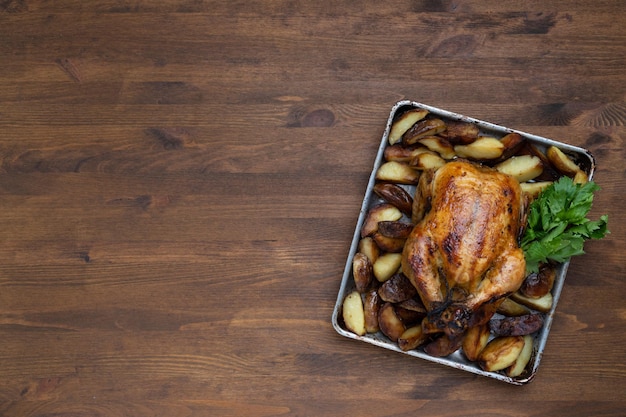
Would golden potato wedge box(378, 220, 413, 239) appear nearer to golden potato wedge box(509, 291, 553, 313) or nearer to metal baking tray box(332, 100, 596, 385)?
metal baking tray box(332, 100, 596, 385)

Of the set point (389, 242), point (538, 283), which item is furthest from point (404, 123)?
point (538, 283)

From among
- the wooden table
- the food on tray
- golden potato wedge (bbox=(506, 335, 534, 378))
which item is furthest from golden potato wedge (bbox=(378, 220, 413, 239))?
golden potato wedge (bbox=(506, 335, 534, 378))

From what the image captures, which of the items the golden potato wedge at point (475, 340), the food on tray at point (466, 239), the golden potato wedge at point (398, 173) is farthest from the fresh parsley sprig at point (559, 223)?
the golden potato wedge at point (398, 173)

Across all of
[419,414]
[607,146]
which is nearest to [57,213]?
[419,414]

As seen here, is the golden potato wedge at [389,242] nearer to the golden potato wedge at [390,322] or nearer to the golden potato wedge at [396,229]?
the golden potato wedge at [396,229]

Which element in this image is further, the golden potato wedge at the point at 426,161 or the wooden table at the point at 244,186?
the wooden table at the point at 244,186

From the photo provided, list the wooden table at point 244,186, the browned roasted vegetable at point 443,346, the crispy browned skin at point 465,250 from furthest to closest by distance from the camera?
the wooden table at point 244,186, the browned roasted vegetable at point 443,346, the crispy browned skin at point 465,250

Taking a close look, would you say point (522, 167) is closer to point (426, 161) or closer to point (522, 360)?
point (426, 161)
